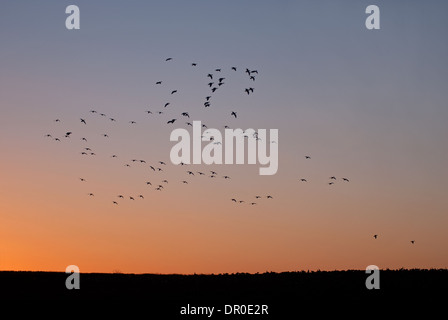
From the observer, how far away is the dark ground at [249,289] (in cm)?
4275

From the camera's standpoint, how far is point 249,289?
48.0 metres

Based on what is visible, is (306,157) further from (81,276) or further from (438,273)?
(81,276)

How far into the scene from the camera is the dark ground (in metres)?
42.8
